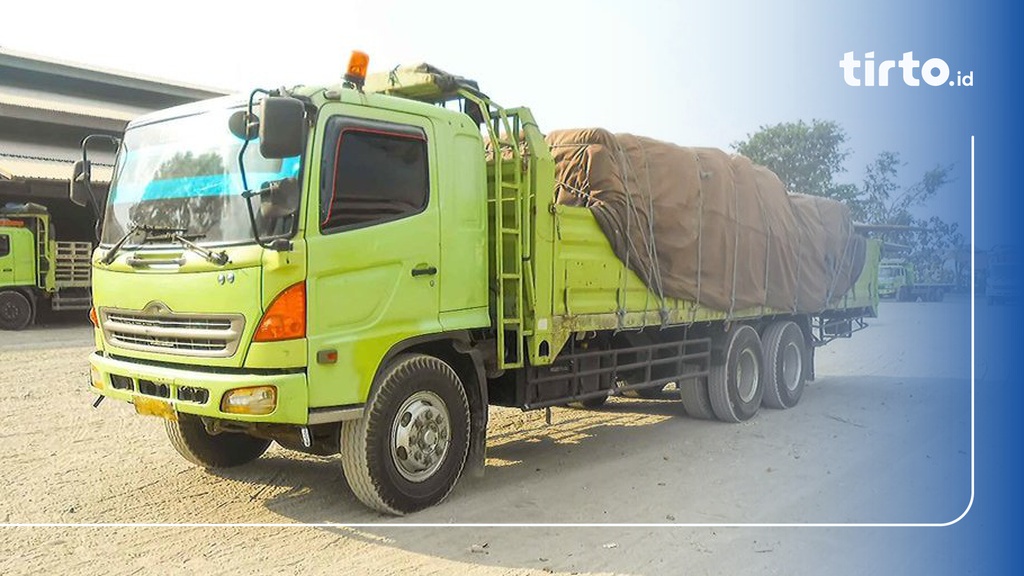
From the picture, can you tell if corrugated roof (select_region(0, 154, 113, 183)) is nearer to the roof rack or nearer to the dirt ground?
the dirt ground

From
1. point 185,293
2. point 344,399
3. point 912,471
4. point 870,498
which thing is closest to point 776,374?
point 912,471

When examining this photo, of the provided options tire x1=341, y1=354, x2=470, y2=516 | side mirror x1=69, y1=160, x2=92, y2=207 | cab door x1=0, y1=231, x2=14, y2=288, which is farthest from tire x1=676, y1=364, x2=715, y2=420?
cab door x1=0, y1=231, x2=14, y2=288

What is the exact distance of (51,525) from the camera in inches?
193

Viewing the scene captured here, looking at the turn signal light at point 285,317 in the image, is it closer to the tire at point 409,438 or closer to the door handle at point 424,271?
the tire at point 409,438

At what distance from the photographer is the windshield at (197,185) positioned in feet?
15.2

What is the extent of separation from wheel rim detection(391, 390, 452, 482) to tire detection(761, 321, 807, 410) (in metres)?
4.95

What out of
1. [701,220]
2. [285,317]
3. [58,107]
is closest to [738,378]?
[701,220]

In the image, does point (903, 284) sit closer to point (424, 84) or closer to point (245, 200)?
point (424, 84)

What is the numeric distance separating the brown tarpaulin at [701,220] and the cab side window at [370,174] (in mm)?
1907

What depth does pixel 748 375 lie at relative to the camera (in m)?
8.92

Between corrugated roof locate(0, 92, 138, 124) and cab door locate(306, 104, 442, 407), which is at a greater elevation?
corrugated roof locate(0, 92, 138, 124)

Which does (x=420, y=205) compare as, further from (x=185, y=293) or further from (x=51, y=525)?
(x=51, y=525)

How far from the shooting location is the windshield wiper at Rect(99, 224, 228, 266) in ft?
15.3

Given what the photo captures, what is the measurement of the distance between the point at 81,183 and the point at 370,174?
2.32 metres
